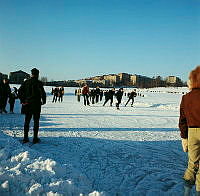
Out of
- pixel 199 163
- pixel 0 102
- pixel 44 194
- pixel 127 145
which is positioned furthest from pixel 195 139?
pixel 0 102

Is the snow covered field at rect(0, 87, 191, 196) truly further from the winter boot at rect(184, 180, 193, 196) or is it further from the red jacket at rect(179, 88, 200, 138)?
the red jacket at rect(179, 88, 200, 138)

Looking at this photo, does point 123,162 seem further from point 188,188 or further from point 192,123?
point 192,123

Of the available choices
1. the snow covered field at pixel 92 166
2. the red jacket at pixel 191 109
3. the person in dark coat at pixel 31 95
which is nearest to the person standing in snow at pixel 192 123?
the red jacket at pixel 191 109

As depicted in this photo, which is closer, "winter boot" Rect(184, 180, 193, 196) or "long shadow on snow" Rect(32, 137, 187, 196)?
"winter boot" Rect(184, 180, 193, 196)

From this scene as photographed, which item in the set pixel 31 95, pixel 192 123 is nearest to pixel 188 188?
pixel 192 123

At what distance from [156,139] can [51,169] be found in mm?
3795

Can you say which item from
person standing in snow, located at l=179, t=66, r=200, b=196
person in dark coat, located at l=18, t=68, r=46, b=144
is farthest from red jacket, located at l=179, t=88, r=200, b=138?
person in dark coat, located at l=18, t=68, r=46, b=144

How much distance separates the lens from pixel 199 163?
2.42 meters

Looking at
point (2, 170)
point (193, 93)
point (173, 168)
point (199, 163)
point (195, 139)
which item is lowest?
point (173, 168)

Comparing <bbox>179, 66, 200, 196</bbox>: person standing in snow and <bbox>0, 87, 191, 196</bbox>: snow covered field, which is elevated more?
<bbox>179, 66, 200, 196</bbox>: person standing in snow

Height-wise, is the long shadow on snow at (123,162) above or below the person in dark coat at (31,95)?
below

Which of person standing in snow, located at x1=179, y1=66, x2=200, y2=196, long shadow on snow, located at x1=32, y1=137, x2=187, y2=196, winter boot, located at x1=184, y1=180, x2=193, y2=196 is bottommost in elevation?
long shadow on snow, located at x1=32, y1=137, x2=187, y2=196

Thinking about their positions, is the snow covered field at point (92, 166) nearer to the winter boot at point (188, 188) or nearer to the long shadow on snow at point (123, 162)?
the long shadow on snow at point (123, 162)

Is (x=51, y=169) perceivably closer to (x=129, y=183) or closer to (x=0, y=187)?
(x=0, y=187)
